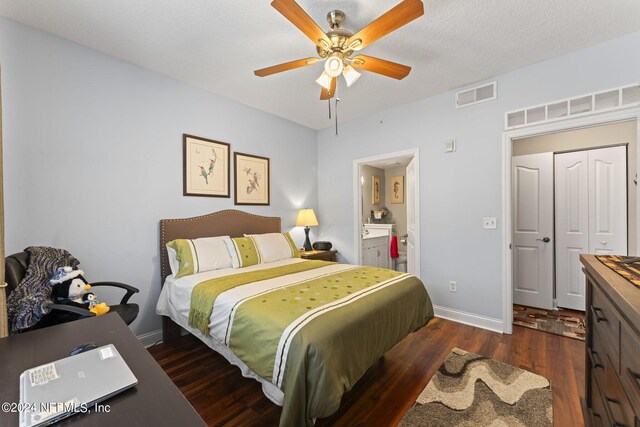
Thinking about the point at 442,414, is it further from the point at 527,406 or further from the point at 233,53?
the point at 233,53

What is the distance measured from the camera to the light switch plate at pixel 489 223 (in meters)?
2.88

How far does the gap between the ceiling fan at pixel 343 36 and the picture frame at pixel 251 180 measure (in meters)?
1.52

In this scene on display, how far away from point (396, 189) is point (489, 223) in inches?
121

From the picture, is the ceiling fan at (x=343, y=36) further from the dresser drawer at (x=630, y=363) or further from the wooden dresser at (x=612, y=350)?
the dresser drawer at (x=630, y=363)

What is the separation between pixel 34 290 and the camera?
175cm

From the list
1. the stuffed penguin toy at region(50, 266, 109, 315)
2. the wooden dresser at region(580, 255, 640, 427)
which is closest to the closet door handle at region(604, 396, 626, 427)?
the wooden dresser at region(580, 255, 640, 427)

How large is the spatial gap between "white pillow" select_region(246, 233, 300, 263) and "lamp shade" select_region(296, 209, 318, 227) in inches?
22.7

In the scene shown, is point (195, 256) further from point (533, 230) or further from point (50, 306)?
point (533, 230)

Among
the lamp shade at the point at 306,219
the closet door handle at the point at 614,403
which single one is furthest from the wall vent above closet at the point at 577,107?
the lamp shade at the point at 306,219

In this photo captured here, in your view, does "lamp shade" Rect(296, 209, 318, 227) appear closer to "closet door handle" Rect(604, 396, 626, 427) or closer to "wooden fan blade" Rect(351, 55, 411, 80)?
"wooden fan blade" Rect(351, 55, 411, 80)

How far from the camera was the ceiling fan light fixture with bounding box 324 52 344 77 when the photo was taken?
6.25 ft

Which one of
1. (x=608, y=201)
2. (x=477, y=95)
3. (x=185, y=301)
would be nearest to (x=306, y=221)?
(x=185, y=301)

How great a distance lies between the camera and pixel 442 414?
170 centimetres

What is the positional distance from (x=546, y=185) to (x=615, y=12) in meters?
2.01
